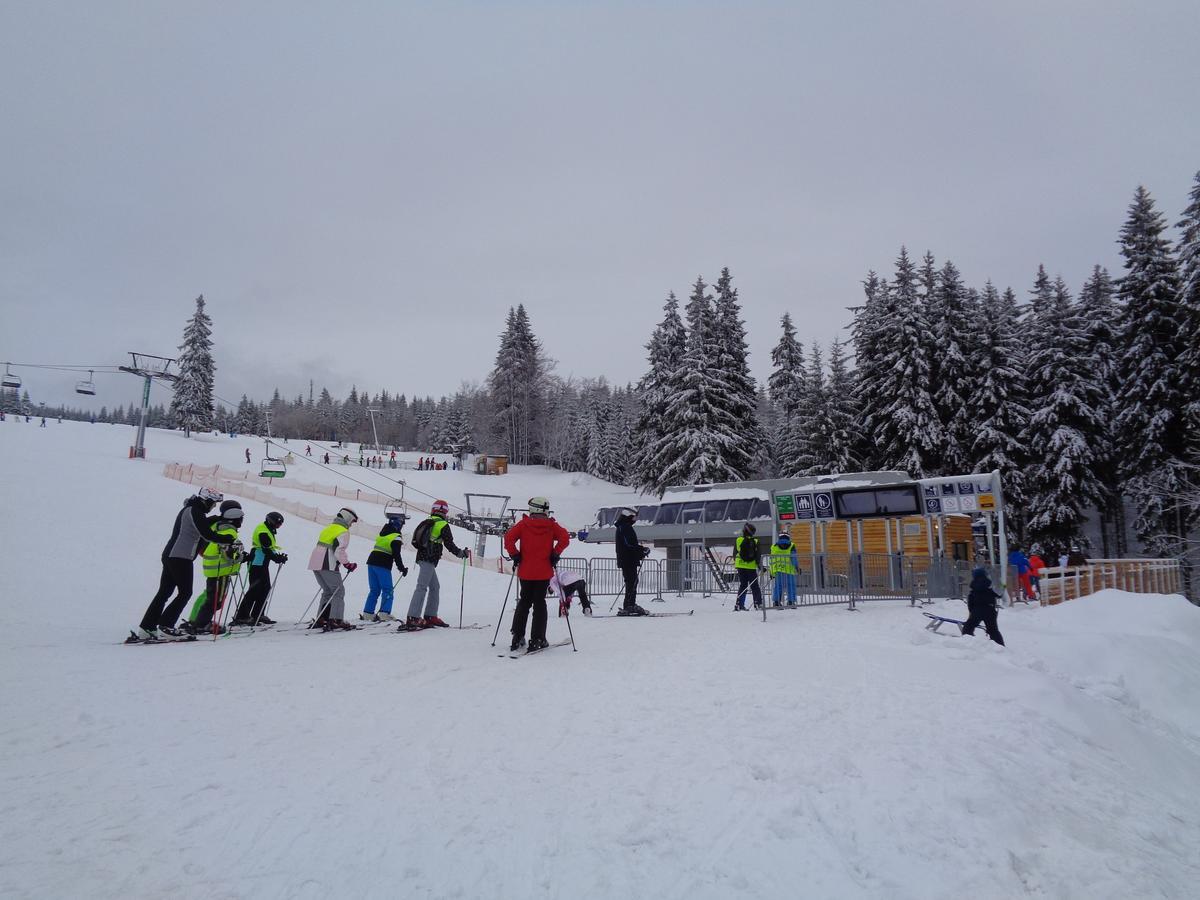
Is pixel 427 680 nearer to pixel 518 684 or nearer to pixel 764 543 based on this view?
pixel 518 684

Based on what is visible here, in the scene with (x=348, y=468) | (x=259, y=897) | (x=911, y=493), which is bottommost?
(x=259, y=897)

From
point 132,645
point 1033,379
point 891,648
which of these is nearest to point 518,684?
point 891,648

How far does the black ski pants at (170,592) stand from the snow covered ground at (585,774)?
1.89 feet

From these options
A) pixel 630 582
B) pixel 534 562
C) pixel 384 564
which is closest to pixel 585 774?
pixel 534 562

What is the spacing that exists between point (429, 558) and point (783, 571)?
321 inches

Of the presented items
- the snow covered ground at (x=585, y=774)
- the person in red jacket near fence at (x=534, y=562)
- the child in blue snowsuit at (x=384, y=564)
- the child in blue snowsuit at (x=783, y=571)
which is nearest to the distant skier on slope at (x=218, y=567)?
the snow covered ground at (x=585, y=774)

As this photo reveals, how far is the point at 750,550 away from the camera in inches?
577

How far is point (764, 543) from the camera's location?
84.6ft

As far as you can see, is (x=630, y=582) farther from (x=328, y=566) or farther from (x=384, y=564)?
(x=328, y=566)

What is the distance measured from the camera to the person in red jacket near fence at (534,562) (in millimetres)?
8297

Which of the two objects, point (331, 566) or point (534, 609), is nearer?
point (534, 609)

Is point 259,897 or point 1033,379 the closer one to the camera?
point 259,897

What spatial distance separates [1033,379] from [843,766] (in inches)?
1555

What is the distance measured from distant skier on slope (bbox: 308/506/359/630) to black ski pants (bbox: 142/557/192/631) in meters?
2.04
